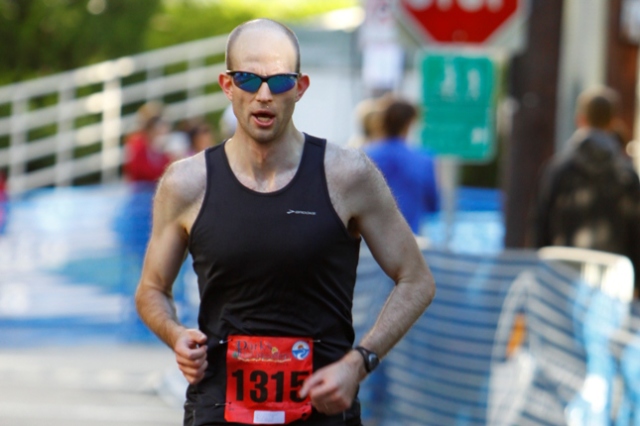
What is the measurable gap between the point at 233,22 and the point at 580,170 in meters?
24.0

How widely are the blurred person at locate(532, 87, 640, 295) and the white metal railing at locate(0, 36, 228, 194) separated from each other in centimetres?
1155

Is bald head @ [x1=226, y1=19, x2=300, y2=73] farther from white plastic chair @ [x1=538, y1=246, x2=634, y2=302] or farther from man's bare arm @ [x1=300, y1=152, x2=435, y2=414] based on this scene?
white plastic chair @ [x1=538, y1=246, x2=634, y2=302]

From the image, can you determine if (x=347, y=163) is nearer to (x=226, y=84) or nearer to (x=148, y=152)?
(x=226, y=84)

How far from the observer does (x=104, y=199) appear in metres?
14.7

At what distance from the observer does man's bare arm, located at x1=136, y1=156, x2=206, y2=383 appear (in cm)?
452

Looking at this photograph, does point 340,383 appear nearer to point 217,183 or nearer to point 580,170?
point 217,183

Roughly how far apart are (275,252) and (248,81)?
49 cm

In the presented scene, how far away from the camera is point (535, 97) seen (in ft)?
38.5

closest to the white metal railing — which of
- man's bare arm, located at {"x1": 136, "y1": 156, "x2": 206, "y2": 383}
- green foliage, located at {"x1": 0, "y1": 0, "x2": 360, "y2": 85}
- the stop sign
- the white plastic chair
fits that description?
green foliage, located at {"x1": 0, "y1": 0, "x2": 360, "y2": 85}

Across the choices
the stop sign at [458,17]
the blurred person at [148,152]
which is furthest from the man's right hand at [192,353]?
the blurred person at [148,152]

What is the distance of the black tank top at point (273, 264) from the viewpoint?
444cm

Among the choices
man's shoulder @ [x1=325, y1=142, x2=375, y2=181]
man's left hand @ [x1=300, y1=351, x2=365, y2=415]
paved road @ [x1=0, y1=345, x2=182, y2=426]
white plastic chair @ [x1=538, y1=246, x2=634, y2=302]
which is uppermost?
man's shoulder @ [x1=325, y1=142, x2=375, y2=181]

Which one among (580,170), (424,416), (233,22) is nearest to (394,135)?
(580,170)

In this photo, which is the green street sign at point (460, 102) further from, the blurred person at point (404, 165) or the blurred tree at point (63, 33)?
the blurred tree at point (63, 33)
